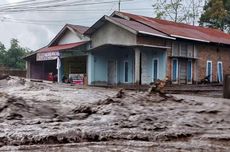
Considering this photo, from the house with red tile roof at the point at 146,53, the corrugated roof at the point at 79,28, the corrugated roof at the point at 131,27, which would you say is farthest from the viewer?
the corrugated roof at the point at 79,28

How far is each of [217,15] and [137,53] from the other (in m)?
19.7

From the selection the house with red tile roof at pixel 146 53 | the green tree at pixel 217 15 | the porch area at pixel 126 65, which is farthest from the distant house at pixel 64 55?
the green tree at pixel 217 15

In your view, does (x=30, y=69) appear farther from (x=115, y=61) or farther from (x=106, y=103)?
(x=106, y=103)

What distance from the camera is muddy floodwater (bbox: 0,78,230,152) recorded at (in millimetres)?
5156

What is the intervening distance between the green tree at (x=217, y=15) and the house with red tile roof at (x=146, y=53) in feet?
40.8

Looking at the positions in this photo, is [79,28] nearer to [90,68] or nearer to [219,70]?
[90,68]

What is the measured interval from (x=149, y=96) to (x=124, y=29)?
40.2 feet

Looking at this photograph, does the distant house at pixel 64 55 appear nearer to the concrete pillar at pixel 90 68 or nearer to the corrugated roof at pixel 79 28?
the corrugated roof at pixel 79 28

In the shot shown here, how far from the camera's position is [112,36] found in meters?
22.9

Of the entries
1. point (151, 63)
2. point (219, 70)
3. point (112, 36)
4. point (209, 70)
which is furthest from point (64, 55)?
point (219, 70)

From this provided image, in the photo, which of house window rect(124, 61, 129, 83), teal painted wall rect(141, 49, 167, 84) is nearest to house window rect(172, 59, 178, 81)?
teal painted wall rect(141, 49, 167, 84)

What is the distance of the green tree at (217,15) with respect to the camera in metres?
37.9

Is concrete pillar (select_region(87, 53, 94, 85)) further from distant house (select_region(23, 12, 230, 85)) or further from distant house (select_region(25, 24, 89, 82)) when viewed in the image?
distant house (select_region(25, 24, 89, 82))

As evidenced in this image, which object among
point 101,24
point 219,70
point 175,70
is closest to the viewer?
point 175,70
